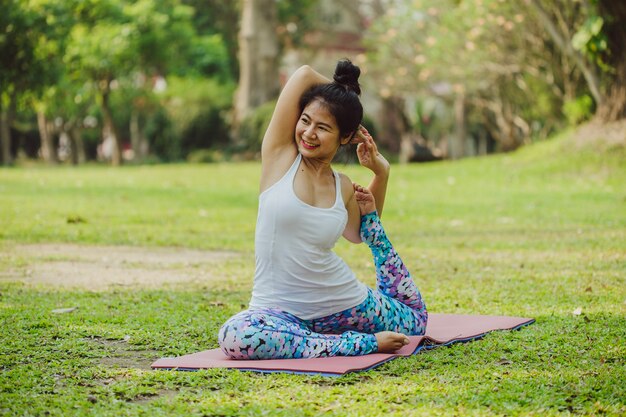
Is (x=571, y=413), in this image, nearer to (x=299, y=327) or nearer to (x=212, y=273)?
(x=299, y=327)

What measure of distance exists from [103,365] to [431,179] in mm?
13209

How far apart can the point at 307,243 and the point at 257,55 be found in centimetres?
1954

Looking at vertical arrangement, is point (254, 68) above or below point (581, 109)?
above

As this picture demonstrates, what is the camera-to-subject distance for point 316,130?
15.1ft

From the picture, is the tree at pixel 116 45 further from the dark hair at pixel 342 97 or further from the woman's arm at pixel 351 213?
the dark hair at pixel 342 97

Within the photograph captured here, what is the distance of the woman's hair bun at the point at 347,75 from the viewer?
464 centimetres

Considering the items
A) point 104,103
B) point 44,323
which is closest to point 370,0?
point 104,103

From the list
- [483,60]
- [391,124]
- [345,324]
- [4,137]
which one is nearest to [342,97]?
[345,324]

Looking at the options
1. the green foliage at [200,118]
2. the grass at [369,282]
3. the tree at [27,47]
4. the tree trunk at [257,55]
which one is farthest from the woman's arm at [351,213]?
the green foliage at [200,118]

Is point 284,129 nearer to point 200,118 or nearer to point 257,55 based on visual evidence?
point 257,55

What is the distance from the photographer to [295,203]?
4.54 meters

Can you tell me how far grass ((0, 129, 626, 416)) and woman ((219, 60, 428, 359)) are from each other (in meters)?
0.33

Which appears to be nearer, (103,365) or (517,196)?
(103,365)

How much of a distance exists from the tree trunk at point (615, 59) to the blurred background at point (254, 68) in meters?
0.02
